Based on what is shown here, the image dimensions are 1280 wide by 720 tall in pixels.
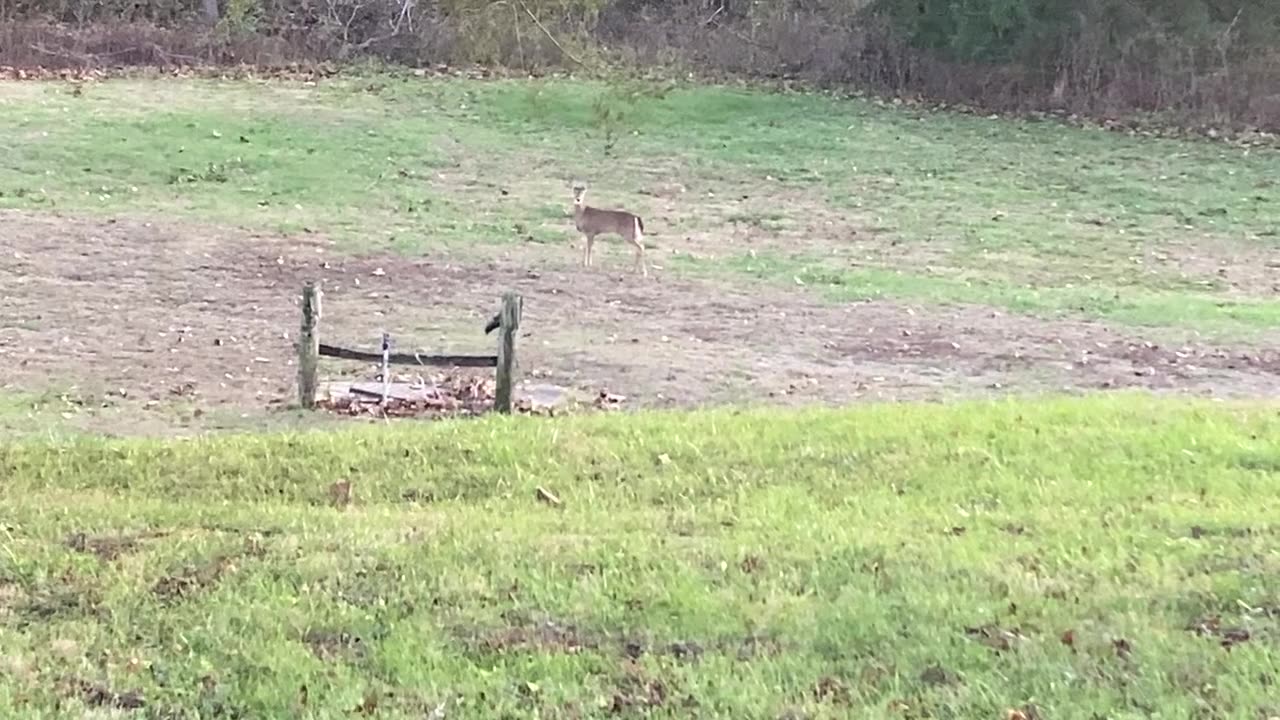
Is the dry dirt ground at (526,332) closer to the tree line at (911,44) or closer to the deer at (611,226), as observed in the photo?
the deer at (611,226)

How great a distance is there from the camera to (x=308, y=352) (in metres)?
10.8

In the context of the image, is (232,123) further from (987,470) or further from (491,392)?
(987,470)

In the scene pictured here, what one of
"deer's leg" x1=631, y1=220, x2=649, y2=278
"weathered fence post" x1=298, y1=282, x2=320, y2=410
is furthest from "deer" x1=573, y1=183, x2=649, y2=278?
"weathered fence post" x1=298, y1=282, x2=320, y2=410

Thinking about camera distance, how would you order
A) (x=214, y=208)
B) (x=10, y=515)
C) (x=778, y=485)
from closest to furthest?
(x=10, y=515) < (x=778, y=485) < (x=214, y=208)

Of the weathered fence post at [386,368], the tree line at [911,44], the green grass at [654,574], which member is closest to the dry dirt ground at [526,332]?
the weathered fence post at [386,368]

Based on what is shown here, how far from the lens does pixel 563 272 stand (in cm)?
1772

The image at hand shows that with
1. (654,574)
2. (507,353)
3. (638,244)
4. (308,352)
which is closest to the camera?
(654,574)

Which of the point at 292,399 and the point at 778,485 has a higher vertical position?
the point at 778,485

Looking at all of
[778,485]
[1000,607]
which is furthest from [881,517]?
[1000,607]

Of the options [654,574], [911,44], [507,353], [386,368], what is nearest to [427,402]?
[386,368]

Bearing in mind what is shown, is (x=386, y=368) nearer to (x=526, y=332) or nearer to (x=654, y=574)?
(x=526, y=332)

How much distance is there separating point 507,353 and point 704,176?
14832 millimetres

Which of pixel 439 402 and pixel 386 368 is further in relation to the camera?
pixel 439 402

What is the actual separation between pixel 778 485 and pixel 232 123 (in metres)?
20.3
